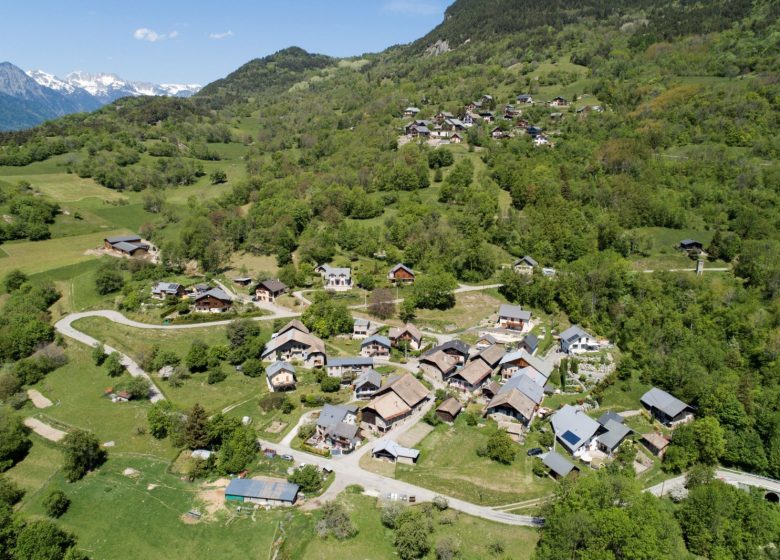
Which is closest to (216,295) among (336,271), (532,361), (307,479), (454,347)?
(336,271)

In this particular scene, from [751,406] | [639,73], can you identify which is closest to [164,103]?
[639,73]

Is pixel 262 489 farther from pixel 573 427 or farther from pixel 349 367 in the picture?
pixel 573 427

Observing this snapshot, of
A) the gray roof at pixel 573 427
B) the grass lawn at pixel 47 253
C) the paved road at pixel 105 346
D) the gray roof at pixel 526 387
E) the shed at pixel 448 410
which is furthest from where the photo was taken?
the grass lawn at pixel 47 253

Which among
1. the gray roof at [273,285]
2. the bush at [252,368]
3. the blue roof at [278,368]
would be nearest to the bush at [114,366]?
the bush at [252,368]

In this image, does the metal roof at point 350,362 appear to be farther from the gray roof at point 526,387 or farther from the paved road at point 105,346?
the paved road at point 105,346

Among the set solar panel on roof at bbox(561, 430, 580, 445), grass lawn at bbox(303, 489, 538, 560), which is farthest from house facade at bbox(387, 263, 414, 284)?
grass lawn at bbox(303, 489, 538, 560)

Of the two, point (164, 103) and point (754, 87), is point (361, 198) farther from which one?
point (164, 103)

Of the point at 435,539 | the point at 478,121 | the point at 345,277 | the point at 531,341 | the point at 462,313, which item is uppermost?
the point at 478,121
